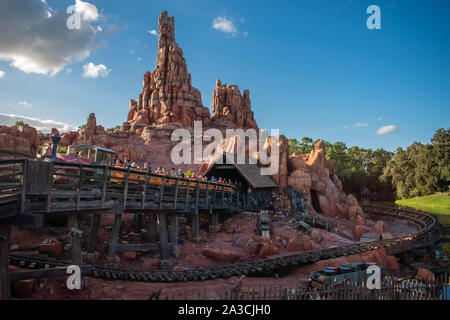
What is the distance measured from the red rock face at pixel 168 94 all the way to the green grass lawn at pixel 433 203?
46.7 meters

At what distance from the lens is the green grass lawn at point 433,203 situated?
141ft

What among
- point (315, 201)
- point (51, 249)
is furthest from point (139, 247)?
point (315, 201)

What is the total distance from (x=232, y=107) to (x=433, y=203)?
50409 mm

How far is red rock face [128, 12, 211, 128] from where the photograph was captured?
6581 cm

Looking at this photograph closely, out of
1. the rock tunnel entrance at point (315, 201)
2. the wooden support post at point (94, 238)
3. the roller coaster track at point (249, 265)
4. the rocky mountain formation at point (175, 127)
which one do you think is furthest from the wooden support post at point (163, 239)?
the rock tunnel entrance at point (315, 201)

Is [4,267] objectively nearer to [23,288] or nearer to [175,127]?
[23,288]

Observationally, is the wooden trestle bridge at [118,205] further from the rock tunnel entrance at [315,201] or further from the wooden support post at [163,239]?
the rock tunnel entrance at [315,201]

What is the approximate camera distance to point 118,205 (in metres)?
11.1

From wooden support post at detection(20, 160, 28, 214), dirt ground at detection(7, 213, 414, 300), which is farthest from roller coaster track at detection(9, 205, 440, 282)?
wooden support post at detection(20, 160, 28, 214)

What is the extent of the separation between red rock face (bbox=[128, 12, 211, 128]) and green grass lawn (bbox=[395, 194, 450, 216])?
4669 cm

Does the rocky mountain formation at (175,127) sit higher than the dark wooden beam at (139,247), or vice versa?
the rocky mountain formation at (175,127)

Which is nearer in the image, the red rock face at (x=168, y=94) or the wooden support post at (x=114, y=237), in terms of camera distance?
the wooden support post at (x=114, y=237)
